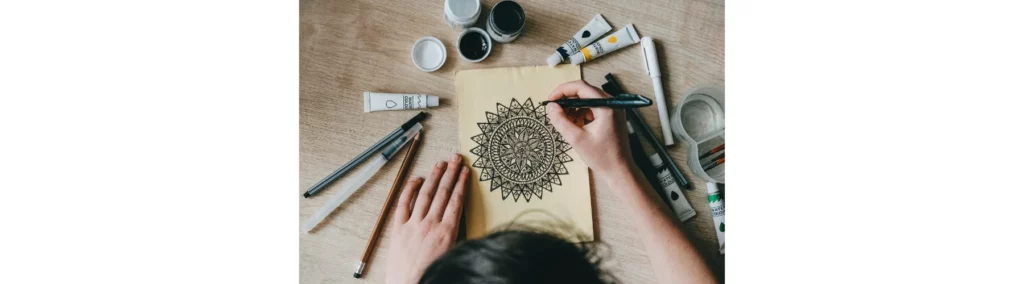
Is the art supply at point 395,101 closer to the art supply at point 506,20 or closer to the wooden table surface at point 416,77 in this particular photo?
the wooden table surface at point 416,77

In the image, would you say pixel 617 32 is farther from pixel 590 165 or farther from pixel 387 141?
pixel 387 141

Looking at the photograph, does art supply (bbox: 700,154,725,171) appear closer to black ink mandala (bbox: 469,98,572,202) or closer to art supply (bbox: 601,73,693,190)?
art supply (bbox: 601,73,693,190)

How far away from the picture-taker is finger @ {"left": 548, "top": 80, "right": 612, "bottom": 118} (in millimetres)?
683

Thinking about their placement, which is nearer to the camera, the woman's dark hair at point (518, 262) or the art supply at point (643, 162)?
the woman's dark hair at point (518, 262)

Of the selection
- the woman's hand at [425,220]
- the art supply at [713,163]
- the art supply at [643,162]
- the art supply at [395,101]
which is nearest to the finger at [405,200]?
the woman's hand at [425,220]

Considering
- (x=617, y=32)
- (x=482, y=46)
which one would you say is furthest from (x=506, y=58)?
(x=617, y=32)

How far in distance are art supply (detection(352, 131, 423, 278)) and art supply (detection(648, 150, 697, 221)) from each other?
1.18ft

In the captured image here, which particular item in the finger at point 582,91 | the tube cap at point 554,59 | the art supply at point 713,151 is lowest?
the art supply at point 713,151

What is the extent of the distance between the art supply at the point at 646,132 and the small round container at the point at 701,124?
0.07ft

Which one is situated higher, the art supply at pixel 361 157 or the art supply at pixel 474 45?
the art supply at pixel 474 45

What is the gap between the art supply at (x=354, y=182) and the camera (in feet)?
2.25

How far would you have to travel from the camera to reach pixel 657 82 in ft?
2.30

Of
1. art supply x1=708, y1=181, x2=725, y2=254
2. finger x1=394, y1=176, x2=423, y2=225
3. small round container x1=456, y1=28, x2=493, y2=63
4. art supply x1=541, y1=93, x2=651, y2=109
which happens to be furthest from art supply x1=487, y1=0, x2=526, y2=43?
art supply x1=708, y1=181, x2=725, y2=254

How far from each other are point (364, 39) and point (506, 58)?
8.4 inches
